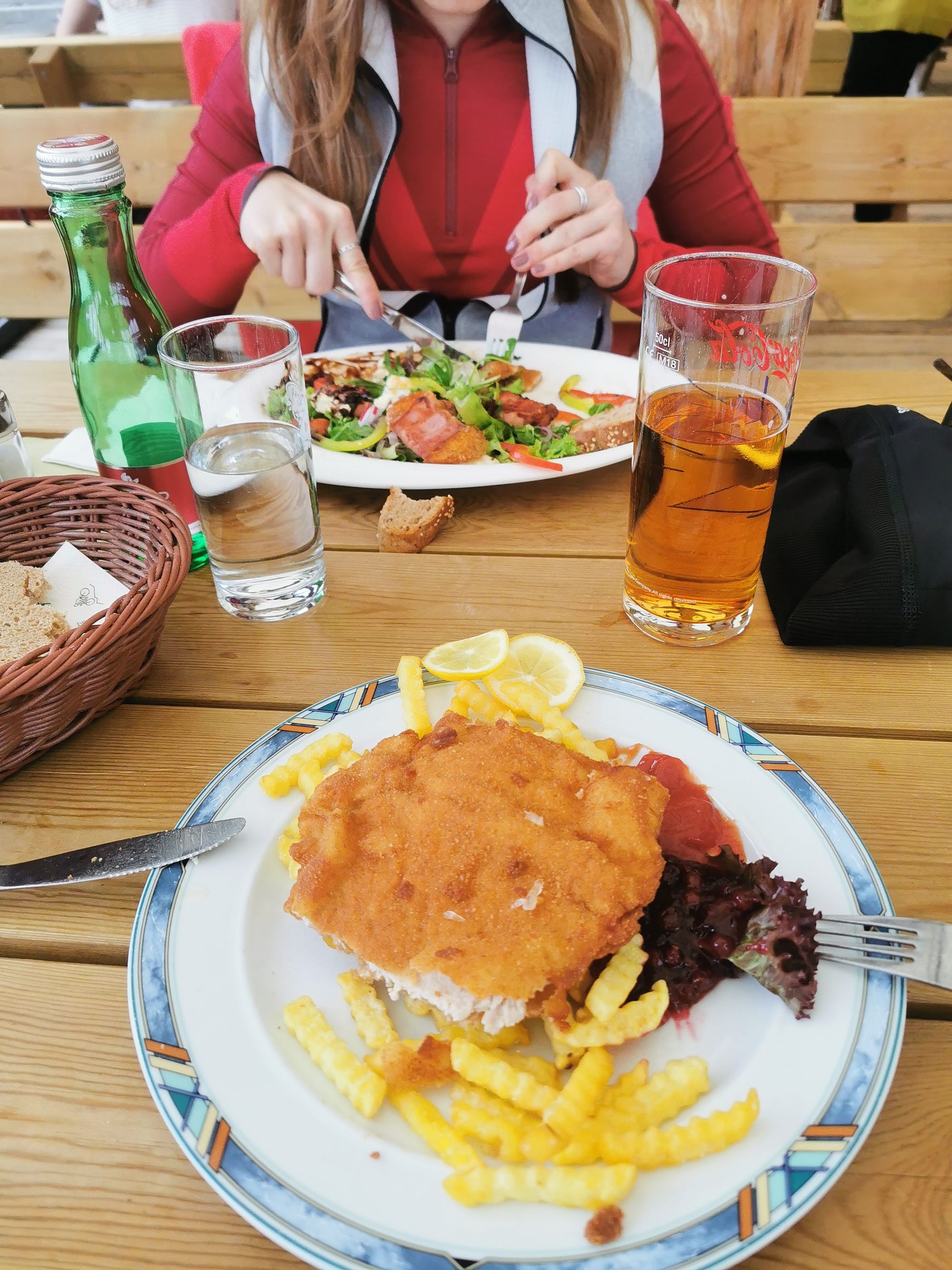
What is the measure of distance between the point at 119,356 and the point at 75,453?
1.38ft

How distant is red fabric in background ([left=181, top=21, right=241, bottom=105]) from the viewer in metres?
3.35

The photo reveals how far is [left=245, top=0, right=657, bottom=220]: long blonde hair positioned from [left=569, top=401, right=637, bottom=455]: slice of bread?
121 cm

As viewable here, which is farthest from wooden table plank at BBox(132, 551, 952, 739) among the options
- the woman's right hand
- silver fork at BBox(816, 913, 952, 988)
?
the woman's right hand

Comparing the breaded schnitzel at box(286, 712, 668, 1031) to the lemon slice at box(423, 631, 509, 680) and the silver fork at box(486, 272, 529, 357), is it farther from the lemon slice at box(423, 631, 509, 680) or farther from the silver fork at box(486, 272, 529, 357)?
the silver fork at box(486, 272, 529, 357)

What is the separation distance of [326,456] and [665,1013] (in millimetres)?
1393

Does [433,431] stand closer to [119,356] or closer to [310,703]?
[119,356]

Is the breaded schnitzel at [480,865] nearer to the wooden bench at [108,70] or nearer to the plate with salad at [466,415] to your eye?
the plate with salad at [466,415]

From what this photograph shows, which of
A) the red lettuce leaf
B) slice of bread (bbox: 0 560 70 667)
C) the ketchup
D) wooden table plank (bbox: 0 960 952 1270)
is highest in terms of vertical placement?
slice of bread (bbox: 0 560 70 667)

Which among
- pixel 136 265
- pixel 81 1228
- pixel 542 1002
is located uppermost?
pixel 136 265

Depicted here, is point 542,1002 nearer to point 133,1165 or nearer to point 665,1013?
point 665,1013

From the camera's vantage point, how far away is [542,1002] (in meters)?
0.96

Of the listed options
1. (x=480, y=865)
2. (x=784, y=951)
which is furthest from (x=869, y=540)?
(x=480, y=865)

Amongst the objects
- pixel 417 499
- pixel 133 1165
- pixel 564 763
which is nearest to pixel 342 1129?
pixel 133 1165

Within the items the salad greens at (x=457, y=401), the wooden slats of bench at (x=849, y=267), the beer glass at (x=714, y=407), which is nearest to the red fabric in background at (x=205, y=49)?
the wooden slats of bench at (x=849, y=267)
